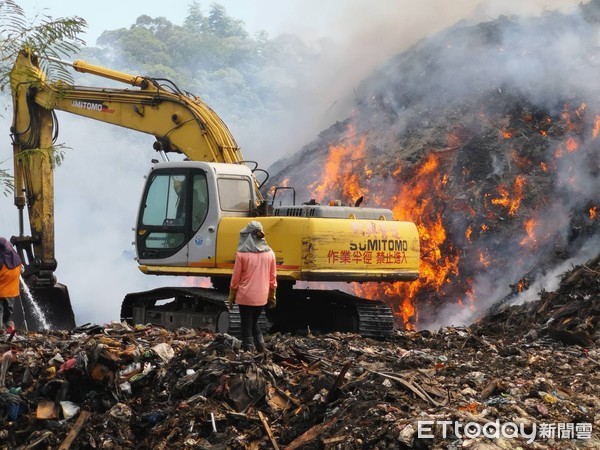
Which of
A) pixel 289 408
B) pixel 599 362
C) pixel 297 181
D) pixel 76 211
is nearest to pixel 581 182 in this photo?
pixel 297 181

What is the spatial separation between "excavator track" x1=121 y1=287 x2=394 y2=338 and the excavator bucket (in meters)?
1.21

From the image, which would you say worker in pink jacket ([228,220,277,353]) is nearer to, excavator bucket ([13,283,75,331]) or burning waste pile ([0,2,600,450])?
burning waste pile ([0,2,600,450])

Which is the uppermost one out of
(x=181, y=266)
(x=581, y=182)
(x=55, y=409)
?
(x=581, y=182)

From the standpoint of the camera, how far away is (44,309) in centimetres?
1586

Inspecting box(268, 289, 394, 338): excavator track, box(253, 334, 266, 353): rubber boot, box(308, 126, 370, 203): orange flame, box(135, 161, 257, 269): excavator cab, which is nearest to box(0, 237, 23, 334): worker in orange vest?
box(135, 161, 257, 269): excavator cab

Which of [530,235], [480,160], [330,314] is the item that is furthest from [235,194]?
[480,160]

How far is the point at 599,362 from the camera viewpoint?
1086 centimetres

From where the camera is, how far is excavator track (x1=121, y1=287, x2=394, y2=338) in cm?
1412

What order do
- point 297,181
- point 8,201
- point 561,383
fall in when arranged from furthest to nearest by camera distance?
point 8,201, point 297,181, point 561,383

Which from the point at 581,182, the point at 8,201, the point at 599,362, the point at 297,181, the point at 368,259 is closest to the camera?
the point at 599,362

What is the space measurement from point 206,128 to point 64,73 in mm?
6834

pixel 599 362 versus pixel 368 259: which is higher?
pixel 368 259

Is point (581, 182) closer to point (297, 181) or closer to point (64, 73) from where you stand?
point (297, 181)

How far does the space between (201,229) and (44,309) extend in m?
3.51
